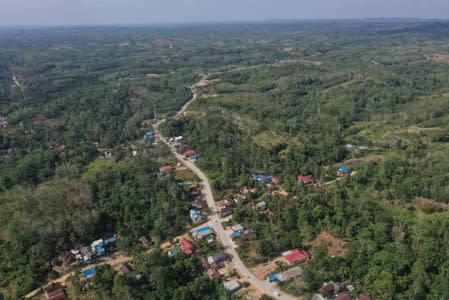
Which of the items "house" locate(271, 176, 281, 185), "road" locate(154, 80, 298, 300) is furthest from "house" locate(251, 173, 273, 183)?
"road" locate(154, 80, 298, 300)

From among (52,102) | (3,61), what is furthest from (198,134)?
(3,61)

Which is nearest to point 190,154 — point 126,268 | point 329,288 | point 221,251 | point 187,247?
point 187,247

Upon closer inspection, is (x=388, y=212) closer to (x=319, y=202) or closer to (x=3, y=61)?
(x=319, y=202)

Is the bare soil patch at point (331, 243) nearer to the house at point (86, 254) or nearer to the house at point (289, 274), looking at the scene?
the house at point (289, 274)

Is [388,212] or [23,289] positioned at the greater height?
[388,212]

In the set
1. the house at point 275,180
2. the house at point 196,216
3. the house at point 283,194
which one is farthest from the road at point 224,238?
the house at point 275,180

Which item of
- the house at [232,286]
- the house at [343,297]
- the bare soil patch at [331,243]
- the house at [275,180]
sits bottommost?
the house at [232,286]
